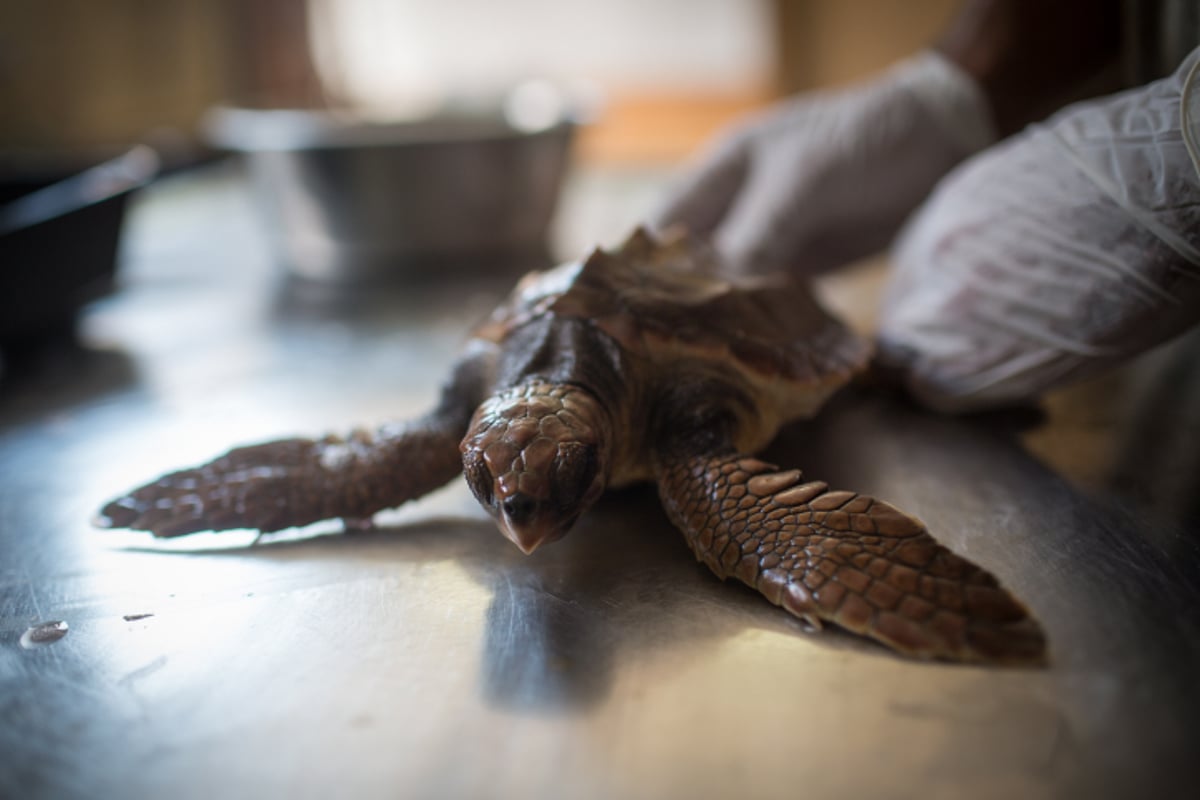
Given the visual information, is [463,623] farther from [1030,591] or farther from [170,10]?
[170,10]

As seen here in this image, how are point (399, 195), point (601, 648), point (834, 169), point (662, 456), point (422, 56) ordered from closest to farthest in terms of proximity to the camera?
1. point (601, 648)
2. point (662, 456)
3. point (834, 169)
4. point (399, 195)
5. point (422, 56)

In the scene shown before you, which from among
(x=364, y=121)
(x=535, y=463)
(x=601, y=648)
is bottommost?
(x=601, y=648)

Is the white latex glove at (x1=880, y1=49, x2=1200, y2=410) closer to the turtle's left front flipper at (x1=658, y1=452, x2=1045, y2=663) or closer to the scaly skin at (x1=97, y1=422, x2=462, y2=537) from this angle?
the turtle's left front flipper at (x1=658, y1=452, x2=1045, y2=663)

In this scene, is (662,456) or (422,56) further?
(422,56)

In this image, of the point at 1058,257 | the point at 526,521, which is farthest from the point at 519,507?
the point at 1058,257

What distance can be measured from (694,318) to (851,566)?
380 millimetres

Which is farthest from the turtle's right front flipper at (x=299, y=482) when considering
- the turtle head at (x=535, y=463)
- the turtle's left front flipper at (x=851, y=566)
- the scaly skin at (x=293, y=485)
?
the turtle's left front flipper at (x=851, y=566)

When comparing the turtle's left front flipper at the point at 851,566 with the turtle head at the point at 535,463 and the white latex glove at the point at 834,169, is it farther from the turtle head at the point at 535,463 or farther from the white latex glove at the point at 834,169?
the white latex glove at the point at 834,169

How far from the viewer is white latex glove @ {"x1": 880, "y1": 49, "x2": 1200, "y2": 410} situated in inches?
34.6

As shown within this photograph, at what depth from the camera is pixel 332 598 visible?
81 cm

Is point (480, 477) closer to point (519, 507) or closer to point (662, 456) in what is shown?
point (519, 507)

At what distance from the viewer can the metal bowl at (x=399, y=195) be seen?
183 cm

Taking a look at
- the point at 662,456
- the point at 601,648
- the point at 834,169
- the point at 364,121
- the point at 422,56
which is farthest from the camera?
the point at 422,56

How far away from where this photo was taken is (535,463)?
0.78 m
